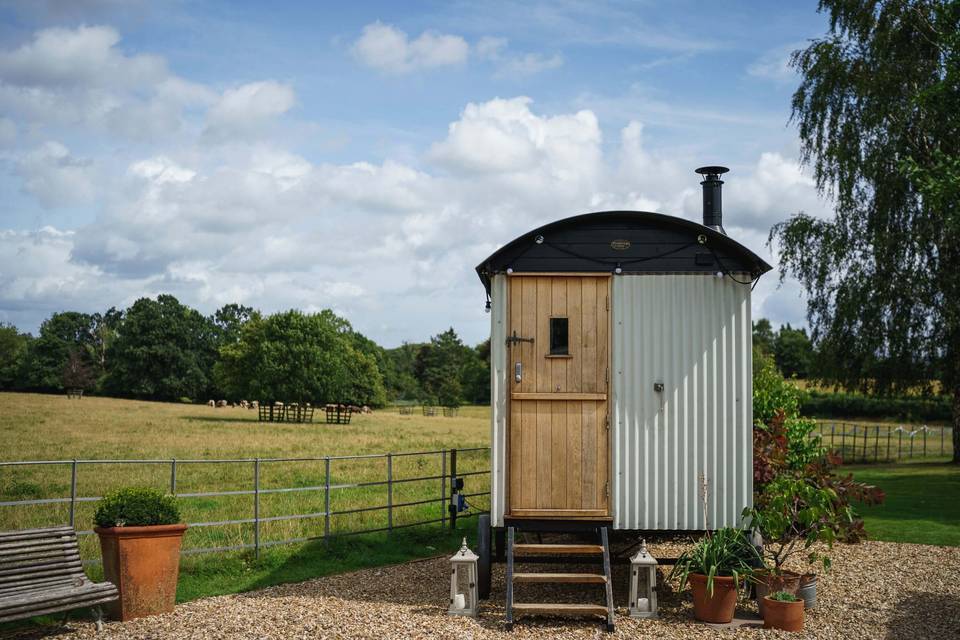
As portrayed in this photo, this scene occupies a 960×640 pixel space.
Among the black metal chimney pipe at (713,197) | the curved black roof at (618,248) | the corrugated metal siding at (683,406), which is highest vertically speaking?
the black metal chimney pipe at (713,197)

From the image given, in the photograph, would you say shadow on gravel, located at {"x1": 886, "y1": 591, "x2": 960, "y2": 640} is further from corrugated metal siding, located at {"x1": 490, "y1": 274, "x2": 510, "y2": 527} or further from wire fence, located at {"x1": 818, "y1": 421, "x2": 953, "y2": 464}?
wire fence, located at {"x1": 818, "y1": 421, "x2": 953, "y2": 464}

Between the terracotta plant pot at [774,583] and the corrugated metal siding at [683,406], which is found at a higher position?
the corrugated metal siding at [683,406]

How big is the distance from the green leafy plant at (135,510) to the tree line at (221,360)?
1573 inches

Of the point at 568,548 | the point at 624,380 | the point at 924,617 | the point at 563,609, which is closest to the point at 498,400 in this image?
the point at 624,380

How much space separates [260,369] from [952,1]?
1582 inches

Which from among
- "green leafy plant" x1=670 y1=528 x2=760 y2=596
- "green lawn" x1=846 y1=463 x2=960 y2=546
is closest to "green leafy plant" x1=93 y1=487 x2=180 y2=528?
"green leafy plant" x1=670 y1=528 x2=760 y2=596

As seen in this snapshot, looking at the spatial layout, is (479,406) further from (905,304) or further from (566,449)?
(566,449)

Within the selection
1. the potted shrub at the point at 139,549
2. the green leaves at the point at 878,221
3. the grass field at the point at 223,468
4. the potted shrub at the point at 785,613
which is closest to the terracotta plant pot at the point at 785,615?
the potted shrub at the point at 785,613

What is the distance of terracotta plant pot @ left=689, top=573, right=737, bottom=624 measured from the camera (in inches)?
313

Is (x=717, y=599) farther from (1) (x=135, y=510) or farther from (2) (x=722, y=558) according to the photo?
(1) (x=135, y=510)

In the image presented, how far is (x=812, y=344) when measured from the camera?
77.0 ft

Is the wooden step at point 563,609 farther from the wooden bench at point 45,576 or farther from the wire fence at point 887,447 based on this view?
the wire fence at point 887,447

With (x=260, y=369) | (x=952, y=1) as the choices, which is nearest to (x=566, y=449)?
(x=952, y=1)

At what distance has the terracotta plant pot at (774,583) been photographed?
26.6ft
